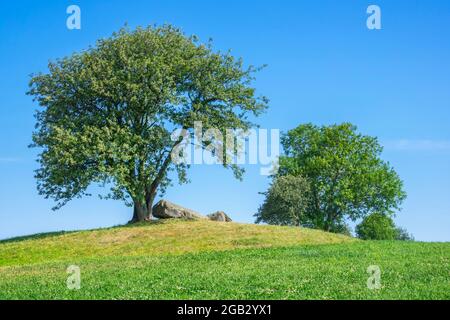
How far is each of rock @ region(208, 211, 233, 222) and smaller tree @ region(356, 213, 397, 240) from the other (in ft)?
78.8

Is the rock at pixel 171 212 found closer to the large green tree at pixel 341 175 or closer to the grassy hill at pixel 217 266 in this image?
the grassy hill at pixel 217 266

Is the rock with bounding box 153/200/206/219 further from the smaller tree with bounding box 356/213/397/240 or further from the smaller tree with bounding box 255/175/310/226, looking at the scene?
the smaller tree with bounding box 356/213/397/240

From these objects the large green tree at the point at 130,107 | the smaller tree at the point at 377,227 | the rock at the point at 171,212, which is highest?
the large green tree at the point at 130,107

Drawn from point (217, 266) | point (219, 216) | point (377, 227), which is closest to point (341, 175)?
point (377, 227)

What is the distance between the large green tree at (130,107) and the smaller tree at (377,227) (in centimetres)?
2638

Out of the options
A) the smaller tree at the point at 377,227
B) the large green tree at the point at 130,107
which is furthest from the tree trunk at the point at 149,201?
the smaller tree at the point at 377,227

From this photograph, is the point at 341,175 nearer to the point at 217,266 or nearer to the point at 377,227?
the point at 377,227

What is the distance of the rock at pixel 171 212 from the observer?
54.3m

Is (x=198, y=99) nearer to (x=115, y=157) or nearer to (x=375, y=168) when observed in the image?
(x=115, y=157)

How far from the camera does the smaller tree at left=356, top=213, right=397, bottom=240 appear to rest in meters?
73.2

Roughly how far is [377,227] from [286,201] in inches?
579

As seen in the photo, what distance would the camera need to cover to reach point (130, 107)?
52.1 meters
